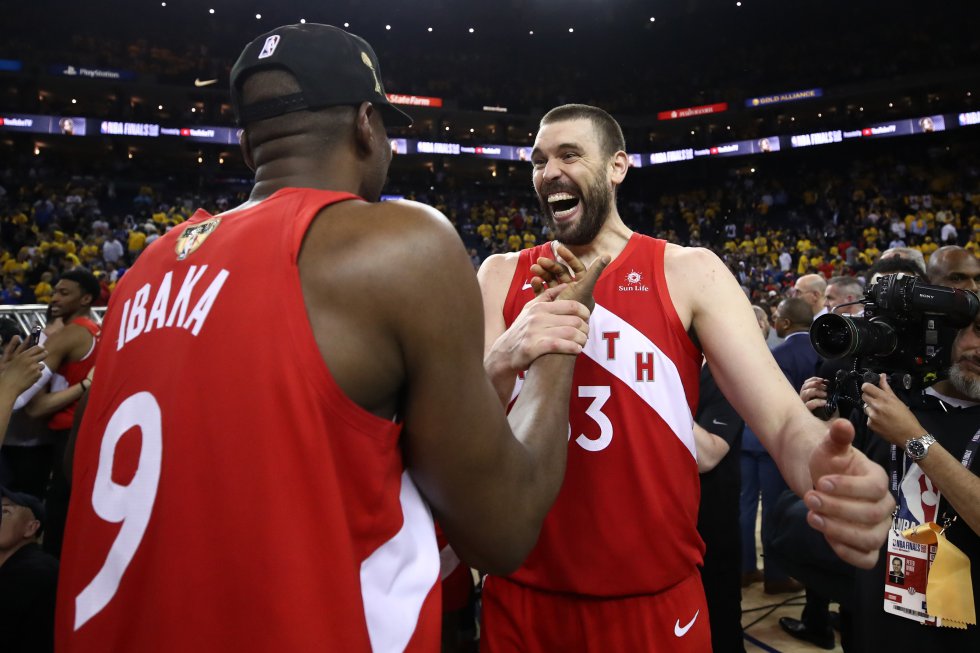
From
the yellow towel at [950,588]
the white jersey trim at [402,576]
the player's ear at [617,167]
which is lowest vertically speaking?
the yellow towel at [950,588]

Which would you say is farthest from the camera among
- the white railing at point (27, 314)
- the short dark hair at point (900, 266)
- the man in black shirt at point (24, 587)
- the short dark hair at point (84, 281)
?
the white railing at point (27, 314)

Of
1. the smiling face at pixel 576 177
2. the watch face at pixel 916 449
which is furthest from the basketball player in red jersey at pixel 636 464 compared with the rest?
the watch face at pixel 916 449

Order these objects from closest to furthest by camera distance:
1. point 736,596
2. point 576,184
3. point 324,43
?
point 324,43 < point 576,184 < point 736,596

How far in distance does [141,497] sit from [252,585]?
227mm

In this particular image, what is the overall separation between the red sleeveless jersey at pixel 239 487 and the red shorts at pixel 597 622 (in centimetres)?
85

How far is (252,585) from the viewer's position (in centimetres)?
96

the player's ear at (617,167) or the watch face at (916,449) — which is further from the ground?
→ the player's ear at (617,167)

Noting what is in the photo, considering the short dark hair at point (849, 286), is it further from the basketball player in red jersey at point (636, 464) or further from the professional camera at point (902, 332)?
the basketball player in red jersey at point (636, 464)

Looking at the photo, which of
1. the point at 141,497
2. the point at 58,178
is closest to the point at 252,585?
the point at 141,497

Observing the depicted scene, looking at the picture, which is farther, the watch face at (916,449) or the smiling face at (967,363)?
the smiling face at (967,363)

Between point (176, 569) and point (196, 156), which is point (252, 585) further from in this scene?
point (196, 156)

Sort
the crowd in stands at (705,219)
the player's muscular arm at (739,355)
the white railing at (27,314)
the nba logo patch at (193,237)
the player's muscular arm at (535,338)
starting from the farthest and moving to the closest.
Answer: the crowd in stands at (705,219) < the white railing at (27,314) < the player's muscular arm at (739,355) < the player's muscular arm at (535,338) < the nba logo patch at (193,237)

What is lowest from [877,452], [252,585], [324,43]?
[877,452]

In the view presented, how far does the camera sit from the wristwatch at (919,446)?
2.19 meters
